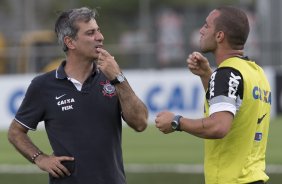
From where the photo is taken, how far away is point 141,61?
24.2 meters

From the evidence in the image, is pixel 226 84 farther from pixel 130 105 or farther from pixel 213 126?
pixel 130 105

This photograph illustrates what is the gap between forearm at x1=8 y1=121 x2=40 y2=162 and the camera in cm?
738

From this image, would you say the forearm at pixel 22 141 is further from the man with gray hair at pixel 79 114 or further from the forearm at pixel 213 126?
the forearm at pixel 213 126

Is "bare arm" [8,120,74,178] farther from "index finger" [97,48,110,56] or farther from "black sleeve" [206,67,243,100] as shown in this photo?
"black sleeve" [206,67,243,100]

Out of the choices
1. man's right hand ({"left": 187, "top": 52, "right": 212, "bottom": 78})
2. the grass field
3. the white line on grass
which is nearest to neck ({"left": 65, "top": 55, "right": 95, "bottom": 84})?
man's right hand ({"left": 187, "top": 52, "right": 212, "bottom": 78})

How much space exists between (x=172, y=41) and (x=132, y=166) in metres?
10.3

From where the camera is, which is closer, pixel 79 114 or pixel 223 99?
pixel 223 99

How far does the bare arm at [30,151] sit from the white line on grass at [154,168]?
6.24 metres

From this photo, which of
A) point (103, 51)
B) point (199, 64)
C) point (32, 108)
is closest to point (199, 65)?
point (199, 64)

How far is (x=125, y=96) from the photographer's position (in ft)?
22.9

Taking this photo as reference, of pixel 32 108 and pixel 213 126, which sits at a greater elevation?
pixel 32 108

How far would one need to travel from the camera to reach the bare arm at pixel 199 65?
730 centimetres

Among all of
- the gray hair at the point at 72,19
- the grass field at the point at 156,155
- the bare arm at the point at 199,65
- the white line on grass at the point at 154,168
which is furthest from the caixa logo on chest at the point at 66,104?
the white line on grass at the point at 154,168

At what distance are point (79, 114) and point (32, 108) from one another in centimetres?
39
